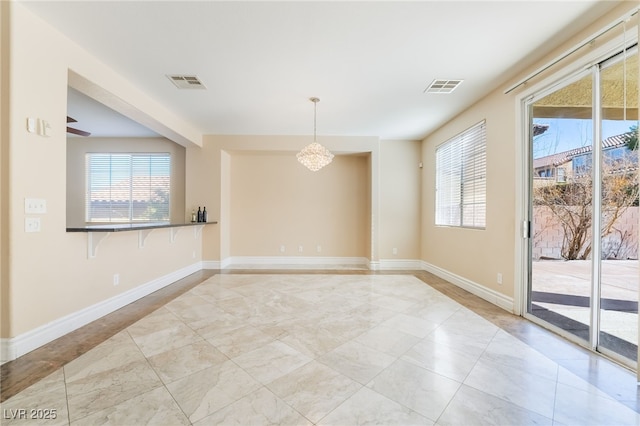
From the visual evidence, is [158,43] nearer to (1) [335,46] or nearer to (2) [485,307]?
(1) [335,46]

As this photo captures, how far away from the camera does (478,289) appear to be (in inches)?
142

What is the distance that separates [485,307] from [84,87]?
5.35m

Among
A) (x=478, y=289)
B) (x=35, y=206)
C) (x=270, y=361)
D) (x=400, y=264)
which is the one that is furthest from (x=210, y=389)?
(x=400, y=264)

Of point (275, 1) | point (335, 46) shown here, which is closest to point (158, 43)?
point (275, 1)

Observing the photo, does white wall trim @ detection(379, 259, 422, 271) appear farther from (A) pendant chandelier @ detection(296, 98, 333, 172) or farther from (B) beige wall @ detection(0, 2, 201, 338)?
(B) beige wall @ detection(0, 2, 201, 338)

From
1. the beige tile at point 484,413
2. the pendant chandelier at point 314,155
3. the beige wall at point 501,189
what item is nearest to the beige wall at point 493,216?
the beige wall at point 501,189

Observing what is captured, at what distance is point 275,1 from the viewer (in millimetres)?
1960

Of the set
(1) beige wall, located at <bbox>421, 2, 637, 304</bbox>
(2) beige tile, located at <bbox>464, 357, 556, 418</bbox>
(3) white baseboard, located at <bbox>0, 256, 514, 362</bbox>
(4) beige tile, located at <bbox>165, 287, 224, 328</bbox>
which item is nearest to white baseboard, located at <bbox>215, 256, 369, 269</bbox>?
(3) white baseboard, located at <bbox>0, 256, 514, 362</bbox>

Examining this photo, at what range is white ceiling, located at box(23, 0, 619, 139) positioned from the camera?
2025 mm

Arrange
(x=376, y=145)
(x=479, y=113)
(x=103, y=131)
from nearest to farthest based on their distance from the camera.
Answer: (x=479, y=113)
(x=103, y=131)
(x=376, y=145)

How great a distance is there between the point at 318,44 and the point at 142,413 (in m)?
3.09

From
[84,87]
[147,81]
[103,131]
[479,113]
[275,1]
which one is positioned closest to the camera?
[275,1]

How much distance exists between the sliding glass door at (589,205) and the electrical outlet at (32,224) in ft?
15.5

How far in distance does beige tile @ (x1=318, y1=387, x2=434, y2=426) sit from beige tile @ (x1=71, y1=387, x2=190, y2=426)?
0.82m
